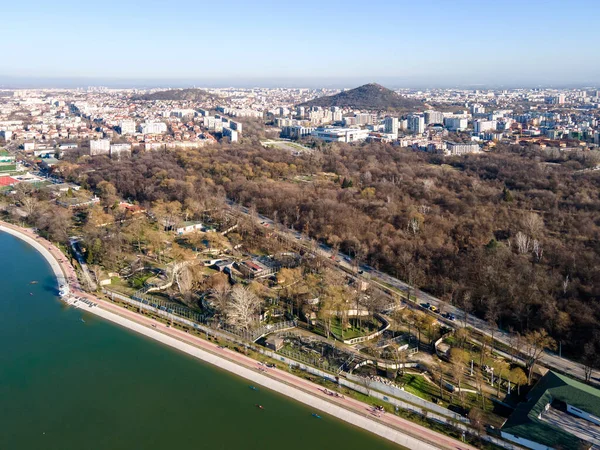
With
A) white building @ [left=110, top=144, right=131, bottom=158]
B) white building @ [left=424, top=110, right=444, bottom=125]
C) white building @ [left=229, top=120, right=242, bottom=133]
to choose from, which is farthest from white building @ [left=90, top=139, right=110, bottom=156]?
white building @ [left=424, top=110, right=444, bottom=125]

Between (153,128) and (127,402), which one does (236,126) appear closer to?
(153,128)

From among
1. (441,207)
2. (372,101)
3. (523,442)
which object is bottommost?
(523,442)

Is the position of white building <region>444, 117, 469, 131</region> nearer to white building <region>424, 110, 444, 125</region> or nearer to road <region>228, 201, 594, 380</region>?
white building <region>424, 110, 444, 125</region>

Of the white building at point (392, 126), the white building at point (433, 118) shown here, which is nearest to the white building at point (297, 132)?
the white building at point (392, 126)

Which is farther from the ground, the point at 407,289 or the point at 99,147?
the point at 99,147

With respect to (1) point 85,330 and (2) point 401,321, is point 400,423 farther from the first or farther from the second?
(1) point 85,330

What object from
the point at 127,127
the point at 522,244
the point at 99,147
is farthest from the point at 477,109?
the point at 522,244

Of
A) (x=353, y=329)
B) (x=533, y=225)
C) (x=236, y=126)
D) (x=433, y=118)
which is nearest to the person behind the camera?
(x=353, y=329)
